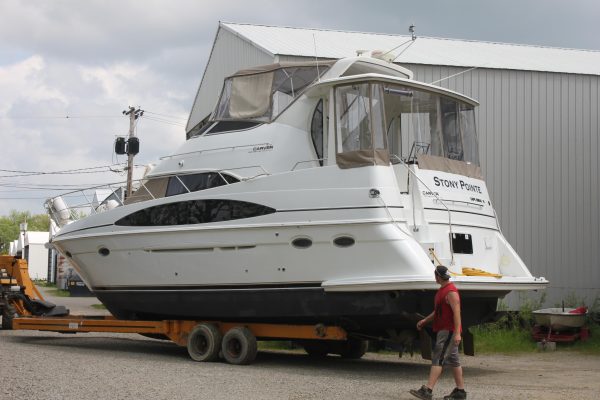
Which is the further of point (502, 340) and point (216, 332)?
point (502, 340)

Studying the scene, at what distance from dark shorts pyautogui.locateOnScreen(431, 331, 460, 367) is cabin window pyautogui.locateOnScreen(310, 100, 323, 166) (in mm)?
3954

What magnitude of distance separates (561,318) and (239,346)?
7.13 metres

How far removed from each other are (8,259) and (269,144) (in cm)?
766

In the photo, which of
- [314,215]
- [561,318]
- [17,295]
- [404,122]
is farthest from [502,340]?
[17,295]

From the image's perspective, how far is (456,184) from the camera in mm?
11891

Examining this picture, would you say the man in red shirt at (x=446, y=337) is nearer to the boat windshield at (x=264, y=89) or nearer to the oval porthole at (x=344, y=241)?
the oval porthole at (x=344, y=241)

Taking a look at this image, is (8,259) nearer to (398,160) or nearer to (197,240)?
(197,240)

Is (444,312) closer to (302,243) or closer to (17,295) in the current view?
(302,243)

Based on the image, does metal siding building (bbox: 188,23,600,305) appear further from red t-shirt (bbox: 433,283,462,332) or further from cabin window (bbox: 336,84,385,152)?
red t-shirt (bbox: 433,283,462,332)

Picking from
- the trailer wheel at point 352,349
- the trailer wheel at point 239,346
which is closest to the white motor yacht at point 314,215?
the trailer wheel at point 239,346

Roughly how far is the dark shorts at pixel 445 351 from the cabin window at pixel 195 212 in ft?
10.6

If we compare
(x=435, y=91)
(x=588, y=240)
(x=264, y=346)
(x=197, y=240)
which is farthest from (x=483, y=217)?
(x=588, y=240)

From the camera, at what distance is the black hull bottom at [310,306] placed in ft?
34.8

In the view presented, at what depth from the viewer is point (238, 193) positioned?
11.8 m
